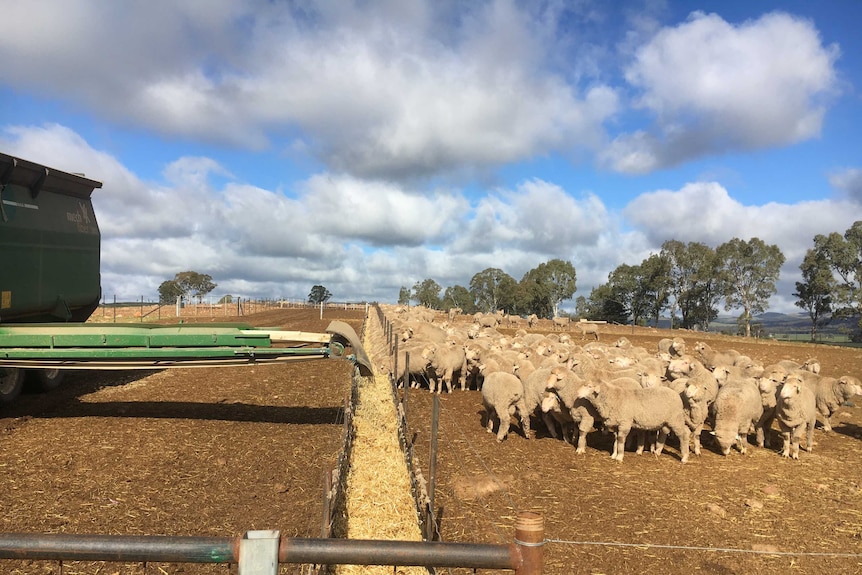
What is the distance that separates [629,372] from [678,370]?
7.04ft

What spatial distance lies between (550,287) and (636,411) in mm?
88975

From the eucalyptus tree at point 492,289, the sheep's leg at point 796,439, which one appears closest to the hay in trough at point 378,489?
the sheep's leg at point 796,439

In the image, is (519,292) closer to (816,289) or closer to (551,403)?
(816,289)

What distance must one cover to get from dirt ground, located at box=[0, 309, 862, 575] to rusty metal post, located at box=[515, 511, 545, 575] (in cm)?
237

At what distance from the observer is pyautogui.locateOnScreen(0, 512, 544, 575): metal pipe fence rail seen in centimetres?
216

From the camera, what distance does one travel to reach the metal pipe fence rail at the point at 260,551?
2.16 m

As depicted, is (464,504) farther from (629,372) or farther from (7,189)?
(7,189)

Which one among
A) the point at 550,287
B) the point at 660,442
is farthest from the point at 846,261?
the point at 660,442

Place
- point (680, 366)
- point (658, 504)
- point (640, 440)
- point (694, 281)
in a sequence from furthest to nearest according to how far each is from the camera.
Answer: point (694, 281) < point (680, 366) < point (640, 440) < point (658, 504)

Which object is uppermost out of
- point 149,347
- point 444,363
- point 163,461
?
point 149,347

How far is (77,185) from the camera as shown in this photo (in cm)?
1345

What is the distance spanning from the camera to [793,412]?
36.0 ft

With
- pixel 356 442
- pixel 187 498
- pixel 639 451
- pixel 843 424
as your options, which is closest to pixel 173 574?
pixel 187 498

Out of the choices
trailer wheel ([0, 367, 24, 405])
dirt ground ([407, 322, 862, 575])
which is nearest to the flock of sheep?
dirt ground ([407, 322, 862, 575])
